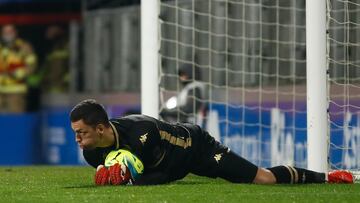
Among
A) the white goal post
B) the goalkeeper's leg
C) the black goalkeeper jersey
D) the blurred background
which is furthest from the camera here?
the blurred background

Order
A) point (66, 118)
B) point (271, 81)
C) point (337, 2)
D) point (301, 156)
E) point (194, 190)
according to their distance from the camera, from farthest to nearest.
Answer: point (66, 118) < point (271, 81) < point (301, 156) < point (337, 2) < point (194, 190)

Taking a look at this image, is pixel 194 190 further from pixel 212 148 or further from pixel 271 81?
pixel 271 81

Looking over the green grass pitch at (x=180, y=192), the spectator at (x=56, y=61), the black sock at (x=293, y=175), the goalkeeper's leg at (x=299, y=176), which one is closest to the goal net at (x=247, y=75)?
the goalkeeper's leg at (x=299, y=176)

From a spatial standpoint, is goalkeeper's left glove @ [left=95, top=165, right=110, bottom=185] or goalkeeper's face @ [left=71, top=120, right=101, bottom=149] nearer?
goalkeeper's face @ [left=71, top=120, right=101, bottom=149]

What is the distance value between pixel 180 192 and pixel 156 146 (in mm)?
496

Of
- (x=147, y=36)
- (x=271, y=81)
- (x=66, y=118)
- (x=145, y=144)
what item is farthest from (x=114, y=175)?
(x=66, y=118)

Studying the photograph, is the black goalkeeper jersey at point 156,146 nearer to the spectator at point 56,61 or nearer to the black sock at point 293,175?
the black sock at point 293,175

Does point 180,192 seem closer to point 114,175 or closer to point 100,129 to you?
point 114,175

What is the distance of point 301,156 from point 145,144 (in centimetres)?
582

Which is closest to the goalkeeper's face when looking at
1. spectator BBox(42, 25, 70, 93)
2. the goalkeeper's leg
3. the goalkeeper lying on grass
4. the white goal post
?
the goalkeeper lying on grass

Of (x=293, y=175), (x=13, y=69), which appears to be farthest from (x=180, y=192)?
(x=13, y=69)

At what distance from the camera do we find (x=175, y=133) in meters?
9.69

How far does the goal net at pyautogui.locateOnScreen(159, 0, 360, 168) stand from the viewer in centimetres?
1557

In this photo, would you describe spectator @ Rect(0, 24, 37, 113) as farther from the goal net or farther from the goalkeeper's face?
the goalkeeper's face
